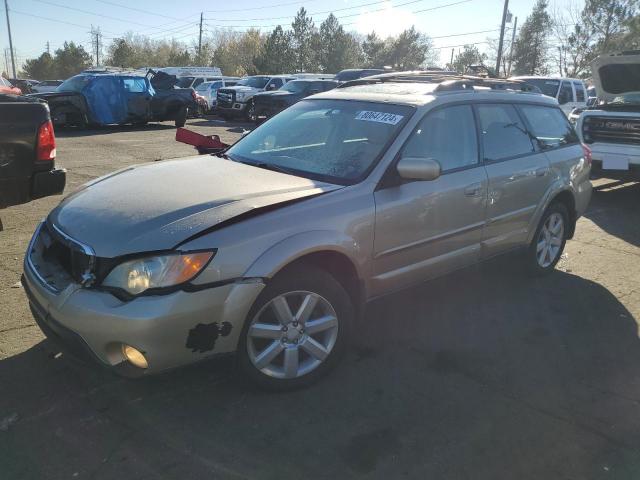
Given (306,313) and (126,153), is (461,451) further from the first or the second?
(126,153)

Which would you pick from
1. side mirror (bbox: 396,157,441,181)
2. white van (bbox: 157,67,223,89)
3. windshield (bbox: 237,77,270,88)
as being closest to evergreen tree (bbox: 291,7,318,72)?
white van (bbox: 157,67,223,89)

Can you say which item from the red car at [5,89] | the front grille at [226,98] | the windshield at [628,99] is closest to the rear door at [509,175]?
the windshield at [628,99]

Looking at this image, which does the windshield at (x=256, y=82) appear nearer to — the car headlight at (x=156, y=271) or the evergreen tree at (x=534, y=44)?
the car headlight at (x=156, y=271)

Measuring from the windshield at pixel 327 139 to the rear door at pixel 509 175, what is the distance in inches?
37.3

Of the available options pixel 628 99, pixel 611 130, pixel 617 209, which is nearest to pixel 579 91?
pixel 628 99

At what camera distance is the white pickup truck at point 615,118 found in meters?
8.36

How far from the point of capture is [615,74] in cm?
955

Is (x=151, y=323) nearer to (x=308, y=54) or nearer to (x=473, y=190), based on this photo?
(x=473, y=190)

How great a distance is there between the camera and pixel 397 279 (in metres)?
3.61

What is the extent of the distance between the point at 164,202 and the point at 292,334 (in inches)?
40.3

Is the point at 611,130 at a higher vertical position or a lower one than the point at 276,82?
lower

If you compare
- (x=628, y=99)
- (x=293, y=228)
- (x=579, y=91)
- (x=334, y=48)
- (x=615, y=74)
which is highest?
(x=334, y=48)

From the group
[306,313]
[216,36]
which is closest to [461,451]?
[306,313]

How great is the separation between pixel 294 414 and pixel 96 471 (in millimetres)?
996
